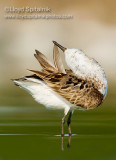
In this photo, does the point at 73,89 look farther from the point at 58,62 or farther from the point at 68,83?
the point at 58,62

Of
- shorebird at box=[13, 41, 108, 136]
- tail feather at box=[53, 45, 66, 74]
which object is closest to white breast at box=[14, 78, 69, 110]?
shorebird at box=[13, 41, 108, 136]

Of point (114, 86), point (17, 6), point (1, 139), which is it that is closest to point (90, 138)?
point (1, 139)

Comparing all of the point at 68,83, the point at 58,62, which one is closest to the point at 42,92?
the point at 68,83

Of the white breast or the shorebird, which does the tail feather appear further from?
the white breast

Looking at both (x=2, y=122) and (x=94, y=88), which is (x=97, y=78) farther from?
(x=2, y=122)

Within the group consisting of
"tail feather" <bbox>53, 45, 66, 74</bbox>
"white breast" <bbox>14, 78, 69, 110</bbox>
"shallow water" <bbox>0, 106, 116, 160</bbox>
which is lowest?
"shallow water" <bbox>0, 106, 116, 160</bbox>
